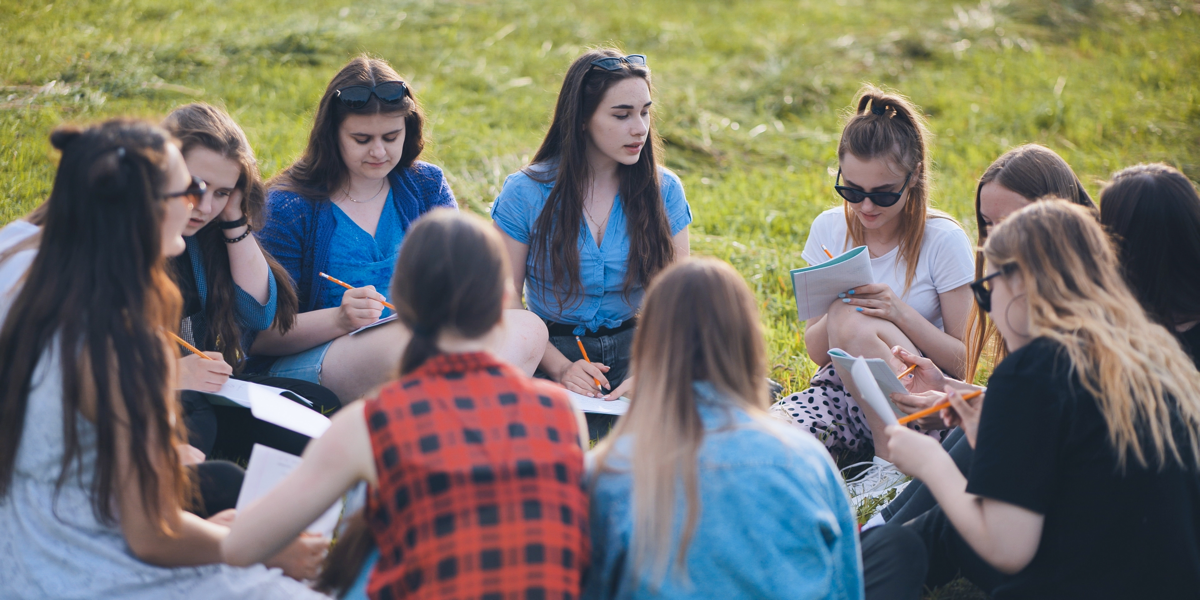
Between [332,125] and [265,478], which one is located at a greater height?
[332,125]

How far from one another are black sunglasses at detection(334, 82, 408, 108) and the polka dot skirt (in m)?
1.85

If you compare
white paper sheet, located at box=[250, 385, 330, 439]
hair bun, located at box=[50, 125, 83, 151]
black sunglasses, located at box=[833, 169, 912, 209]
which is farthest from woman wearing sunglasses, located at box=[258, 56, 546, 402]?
hair bun, located at box=[50, 125, 83, 151]

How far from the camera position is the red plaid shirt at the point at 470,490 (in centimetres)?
161

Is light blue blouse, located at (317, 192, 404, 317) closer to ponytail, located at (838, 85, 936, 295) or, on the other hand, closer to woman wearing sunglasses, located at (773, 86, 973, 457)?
woman wearing sunglasses, located at (773, 86, 973, 457)

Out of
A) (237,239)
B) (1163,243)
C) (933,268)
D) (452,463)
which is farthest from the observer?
(933,268)

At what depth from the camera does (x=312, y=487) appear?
168cm

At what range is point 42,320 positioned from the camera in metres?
1.80

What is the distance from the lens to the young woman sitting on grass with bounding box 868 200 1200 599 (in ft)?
6.29

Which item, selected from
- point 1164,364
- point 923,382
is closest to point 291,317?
point 923,382

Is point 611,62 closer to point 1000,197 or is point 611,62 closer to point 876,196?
point 876,196

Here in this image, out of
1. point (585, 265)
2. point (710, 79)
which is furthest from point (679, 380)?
point (710, 79)

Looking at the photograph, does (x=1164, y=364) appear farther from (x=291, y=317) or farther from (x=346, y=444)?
(x=291, y=317)

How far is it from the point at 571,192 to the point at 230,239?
1270 mm

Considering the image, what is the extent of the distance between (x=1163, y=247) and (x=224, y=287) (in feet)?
9.26
